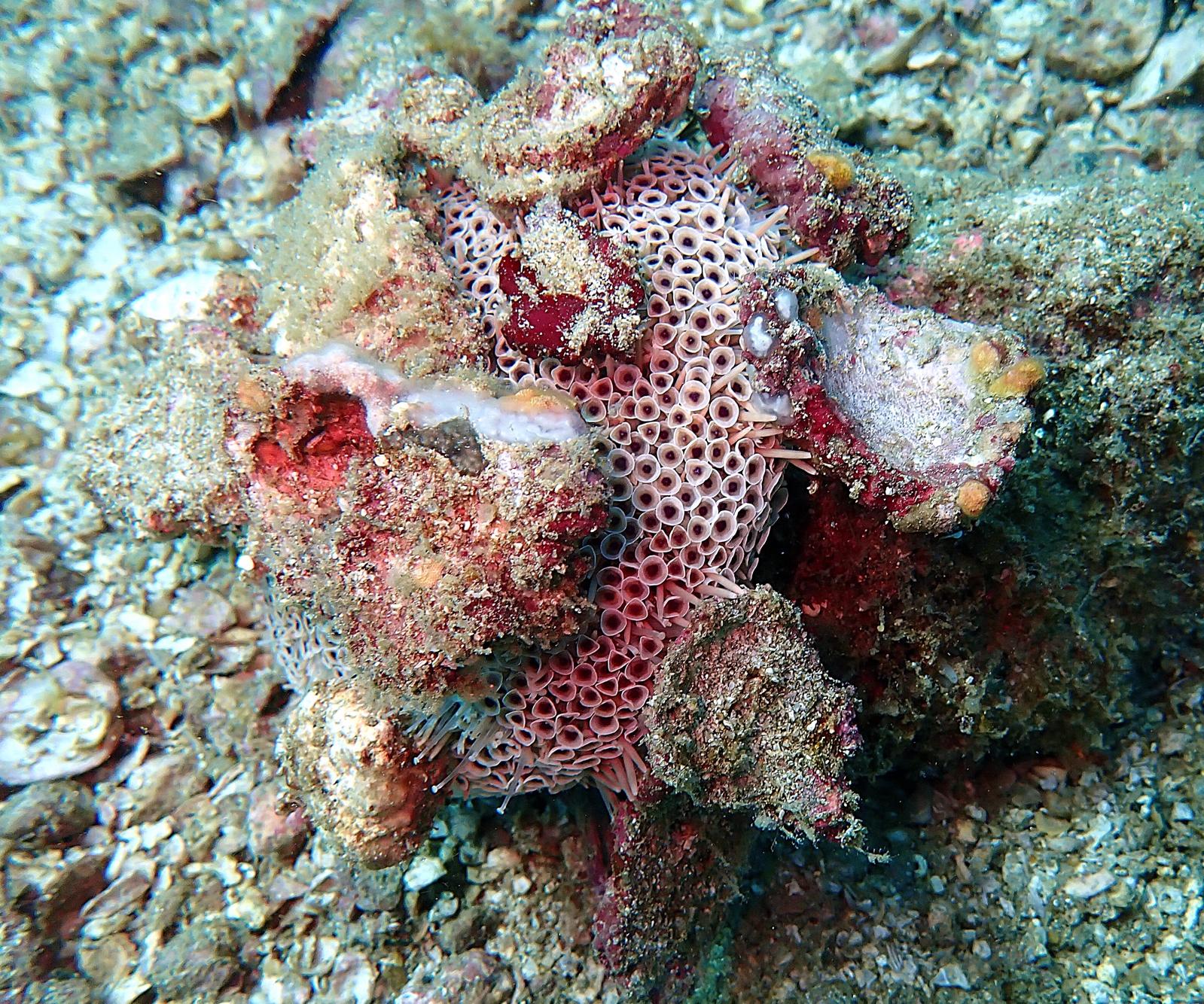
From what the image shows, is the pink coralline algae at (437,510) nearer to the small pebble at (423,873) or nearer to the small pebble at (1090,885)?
the small pebble at (423,873)

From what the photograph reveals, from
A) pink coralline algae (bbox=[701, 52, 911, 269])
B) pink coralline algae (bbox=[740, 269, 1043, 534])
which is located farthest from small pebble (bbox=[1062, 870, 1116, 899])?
pink coralline algae (bbox=[701, 52, 911, 269])

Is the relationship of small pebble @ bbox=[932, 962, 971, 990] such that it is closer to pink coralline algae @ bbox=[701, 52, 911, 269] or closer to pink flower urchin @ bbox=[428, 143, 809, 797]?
pink flower urchin @ bbox=[428, 143, 809, 797]

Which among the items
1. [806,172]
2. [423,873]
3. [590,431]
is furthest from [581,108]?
[423,873]

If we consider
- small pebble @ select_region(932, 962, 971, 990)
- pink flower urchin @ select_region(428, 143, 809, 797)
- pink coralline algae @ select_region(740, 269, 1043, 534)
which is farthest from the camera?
small pebble @ select_region(932, 962, 971, 990)

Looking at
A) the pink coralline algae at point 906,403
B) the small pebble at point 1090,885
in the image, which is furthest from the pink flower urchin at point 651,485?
the small pebble at point 1090,885

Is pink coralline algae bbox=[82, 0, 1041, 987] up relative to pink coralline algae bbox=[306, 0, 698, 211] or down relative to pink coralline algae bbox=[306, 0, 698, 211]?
down

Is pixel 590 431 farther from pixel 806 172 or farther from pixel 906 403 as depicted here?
pixel 806 172

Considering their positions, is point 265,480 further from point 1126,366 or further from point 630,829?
point 1126,366
